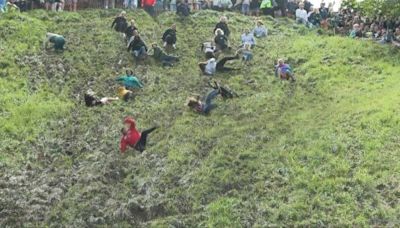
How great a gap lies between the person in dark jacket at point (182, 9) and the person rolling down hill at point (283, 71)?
30.0ft

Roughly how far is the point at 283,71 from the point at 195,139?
7394 millimetres

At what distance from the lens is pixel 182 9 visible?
123 feet

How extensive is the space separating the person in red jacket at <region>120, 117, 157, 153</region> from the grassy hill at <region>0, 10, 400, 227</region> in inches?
11.6

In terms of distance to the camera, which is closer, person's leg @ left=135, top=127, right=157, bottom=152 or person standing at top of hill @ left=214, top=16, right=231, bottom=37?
person's leg @ left=135, top=127, right=157, bottom=152

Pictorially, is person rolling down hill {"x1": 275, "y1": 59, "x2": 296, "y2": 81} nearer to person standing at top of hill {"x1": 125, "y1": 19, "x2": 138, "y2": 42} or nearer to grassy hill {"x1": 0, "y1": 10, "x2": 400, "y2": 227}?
grassy hill {"x1": 0, "y1": 10, "x2": 400, "y2": 227}

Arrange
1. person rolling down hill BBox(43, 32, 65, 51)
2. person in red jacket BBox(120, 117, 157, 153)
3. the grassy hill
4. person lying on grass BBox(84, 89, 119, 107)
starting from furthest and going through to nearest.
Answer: person rolling down hill BBox(43, 32, 65, 51) → person lying on grass BBox(84, 89, 119, 107) → person in red jacket BBox(120, 117, 157, 153) → the grassy hill

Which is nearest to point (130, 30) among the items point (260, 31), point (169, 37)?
point (169, 37)

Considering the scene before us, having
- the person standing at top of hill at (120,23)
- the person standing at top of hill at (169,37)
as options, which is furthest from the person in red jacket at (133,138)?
the person standing at top of hill at (120,23)

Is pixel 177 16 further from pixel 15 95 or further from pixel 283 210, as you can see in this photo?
pixel 283 210

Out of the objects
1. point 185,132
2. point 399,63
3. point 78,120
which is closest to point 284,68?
point 399,63

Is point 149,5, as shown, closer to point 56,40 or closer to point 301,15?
point 56,40

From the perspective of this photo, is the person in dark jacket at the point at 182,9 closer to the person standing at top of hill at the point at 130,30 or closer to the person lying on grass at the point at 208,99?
the person standing at top of hill at the point at 130,30

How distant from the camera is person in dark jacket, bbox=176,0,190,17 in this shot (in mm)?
37438

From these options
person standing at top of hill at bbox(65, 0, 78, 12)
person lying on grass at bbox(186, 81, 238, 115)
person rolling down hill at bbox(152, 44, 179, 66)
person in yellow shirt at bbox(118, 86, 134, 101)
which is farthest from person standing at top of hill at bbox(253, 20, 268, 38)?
person in yellow shirt at bbox(118, 86, 134, 101)
